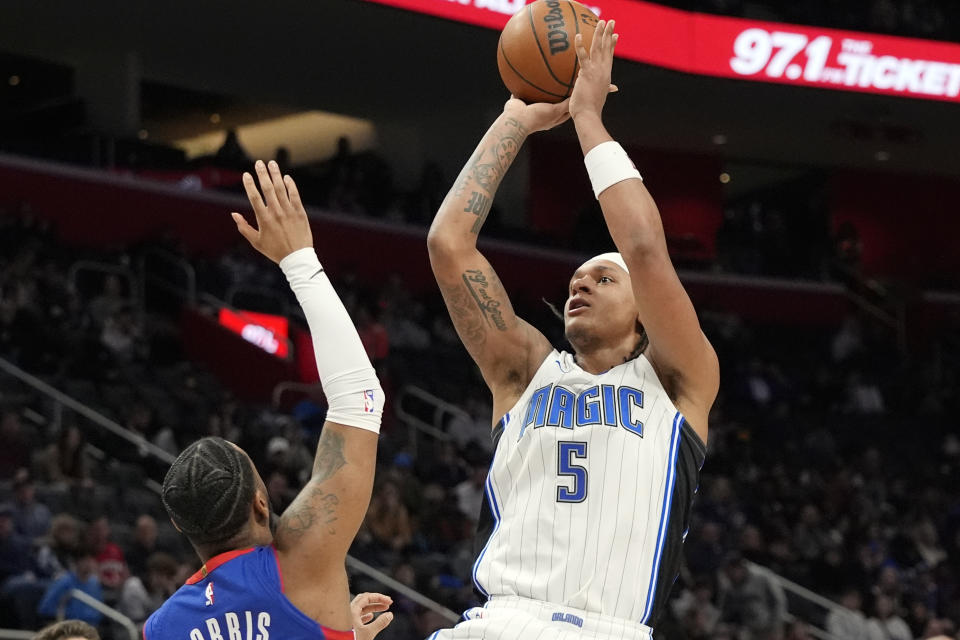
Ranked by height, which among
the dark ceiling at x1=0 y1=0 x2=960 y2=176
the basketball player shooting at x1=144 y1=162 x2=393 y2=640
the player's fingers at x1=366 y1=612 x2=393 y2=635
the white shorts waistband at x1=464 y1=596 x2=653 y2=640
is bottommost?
the player's fingers at x1=366 y1=612 x2=393 y2=635

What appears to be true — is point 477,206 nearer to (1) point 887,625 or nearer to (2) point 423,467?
(1) point 887,625

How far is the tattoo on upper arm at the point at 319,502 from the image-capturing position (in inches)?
114

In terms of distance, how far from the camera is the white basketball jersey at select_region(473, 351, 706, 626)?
355 centimetres

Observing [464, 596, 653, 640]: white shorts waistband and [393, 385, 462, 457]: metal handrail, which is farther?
[393, 385, 462, 457]: metal handrail

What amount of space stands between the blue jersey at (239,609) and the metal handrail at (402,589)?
785cm

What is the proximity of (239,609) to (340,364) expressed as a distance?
54 cm

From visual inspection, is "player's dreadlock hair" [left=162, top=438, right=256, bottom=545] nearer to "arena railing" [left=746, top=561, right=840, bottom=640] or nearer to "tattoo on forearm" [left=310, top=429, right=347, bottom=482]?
"tattoo on forearm" [left=310, top=429, right=347, bottom=482]

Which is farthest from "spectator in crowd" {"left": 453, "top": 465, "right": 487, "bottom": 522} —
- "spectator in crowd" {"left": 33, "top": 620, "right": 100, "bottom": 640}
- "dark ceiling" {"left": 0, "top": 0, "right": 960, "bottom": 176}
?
"spectator in crowd" {"left": 33, "top": 620, "right": 100, "bottom": 640}

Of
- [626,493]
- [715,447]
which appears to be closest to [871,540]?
[715,447]

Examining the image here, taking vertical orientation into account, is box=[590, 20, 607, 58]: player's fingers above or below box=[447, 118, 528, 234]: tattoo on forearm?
above

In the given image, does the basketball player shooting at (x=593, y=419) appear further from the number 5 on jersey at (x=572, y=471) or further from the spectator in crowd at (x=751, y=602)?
the spectator in crowd at (x=751, y=602)

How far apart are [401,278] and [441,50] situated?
3200mm

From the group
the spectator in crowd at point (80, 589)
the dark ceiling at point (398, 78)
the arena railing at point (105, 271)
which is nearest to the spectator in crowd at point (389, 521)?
the spectator in crowd at point (80, 589)

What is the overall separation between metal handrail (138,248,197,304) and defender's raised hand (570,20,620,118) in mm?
12029
